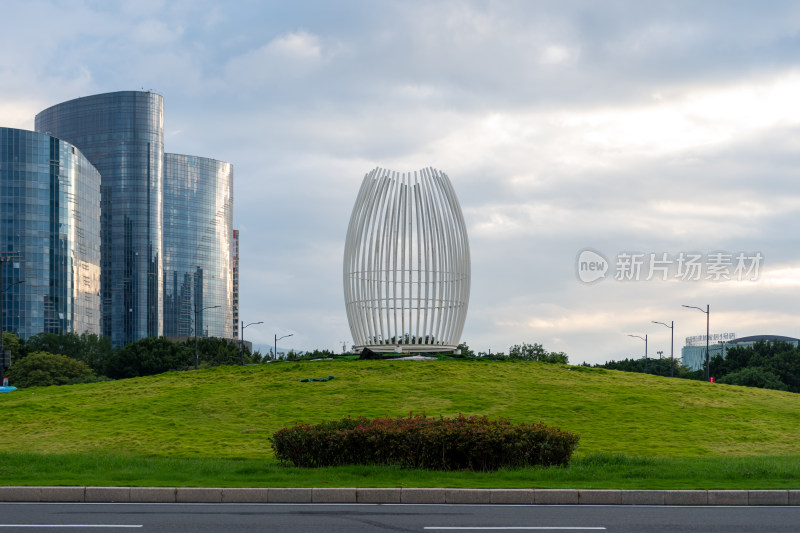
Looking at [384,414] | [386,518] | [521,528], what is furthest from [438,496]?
[384,414]

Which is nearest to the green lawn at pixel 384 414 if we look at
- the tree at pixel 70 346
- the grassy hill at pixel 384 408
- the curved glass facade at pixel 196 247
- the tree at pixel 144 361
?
the grassy hill at pixel 384 408

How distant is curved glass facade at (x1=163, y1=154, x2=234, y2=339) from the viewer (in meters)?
165

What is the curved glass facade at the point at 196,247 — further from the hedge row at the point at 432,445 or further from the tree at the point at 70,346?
the hedge row at the point at 432,445

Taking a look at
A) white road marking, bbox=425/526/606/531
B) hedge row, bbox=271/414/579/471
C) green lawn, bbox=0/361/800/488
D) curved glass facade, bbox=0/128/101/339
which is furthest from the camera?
curved glass facade, bbox=0/128/101/339

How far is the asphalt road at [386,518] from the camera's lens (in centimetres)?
1127

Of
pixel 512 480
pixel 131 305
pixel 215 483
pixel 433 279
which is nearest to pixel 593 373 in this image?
pixel 433 279

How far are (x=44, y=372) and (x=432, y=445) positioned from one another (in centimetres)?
6595

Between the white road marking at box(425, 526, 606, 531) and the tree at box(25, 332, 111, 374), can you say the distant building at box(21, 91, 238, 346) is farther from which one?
the white road marking at box(425, 526, 606, 531)

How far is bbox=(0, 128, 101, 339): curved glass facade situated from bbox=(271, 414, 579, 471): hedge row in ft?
336

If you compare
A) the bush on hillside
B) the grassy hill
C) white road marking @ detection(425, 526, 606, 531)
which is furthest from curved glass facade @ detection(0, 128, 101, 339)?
white road marking @ detection(425, 526, 606, 531)

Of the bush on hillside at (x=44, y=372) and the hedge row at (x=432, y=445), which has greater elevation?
the hedge row at (x=432, y=445)

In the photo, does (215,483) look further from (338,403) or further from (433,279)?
(433,279)

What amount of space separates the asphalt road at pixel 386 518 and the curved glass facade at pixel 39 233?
105 metres

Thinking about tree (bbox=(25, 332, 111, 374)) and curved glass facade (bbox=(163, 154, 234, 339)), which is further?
curved glass facade (bbox=(163, 154, 234, 339))
